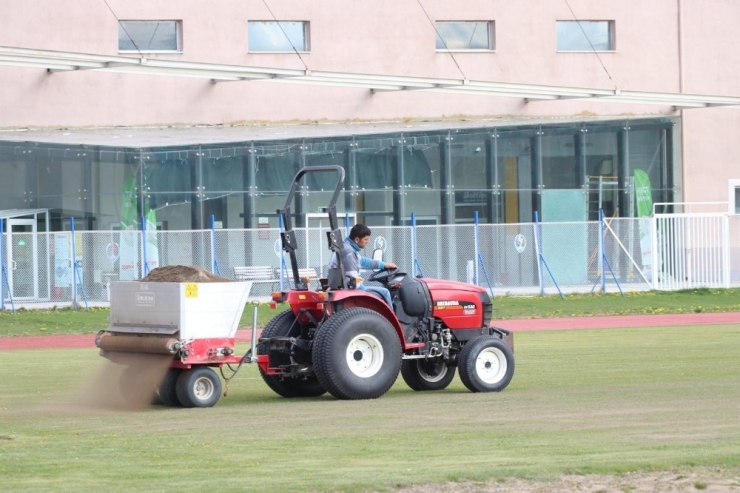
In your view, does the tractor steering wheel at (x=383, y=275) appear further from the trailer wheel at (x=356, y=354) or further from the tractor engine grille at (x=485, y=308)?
the tractor engine grille at (x=485, y=308)

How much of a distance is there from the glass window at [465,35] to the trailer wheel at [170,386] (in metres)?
34.3

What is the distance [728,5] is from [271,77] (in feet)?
60.2

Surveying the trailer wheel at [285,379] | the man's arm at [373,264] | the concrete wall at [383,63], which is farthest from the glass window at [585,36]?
the man's arm at [373,264]

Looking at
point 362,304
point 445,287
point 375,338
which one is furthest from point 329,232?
point 445,287

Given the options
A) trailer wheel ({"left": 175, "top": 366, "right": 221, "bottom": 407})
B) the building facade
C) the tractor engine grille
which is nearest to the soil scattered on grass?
trailer wheel ({"left": 175, "top": 366, "right": 221, "bottom": 407})

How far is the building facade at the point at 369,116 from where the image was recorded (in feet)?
125

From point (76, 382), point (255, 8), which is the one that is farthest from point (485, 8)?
point (76, 382)

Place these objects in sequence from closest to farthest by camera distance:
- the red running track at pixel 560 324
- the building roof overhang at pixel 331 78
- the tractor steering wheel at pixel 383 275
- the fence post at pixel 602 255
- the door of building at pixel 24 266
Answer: the tractor steering wheel at pixel 383 275, the red running track at pixel 560 324, the door of building at pixel 24 266, the building roof overhang at pixel 331 78, the fence post at pixel 602 255

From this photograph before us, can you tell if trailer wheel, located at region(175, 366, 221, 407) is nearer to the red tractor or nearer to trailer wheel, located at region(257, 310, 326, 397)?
the red tractor

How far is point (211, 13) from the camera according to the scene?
149 ft

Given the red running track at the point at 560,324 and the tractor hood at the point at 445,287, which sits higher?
the tractor hood at the point at 445,287

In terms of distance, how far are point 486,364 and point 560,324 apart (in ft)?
47.7

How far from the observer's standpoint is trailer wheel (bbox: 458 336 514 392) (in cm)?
1557

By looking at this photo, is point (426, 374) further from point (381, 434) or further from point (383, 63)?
point (383, 63)
